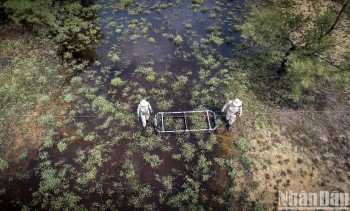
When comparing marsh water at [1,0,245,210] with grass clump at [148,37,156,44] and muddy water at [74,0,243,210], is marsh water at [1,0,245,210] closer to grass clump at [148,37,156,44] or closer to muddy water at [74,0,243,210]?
muddy water at [74,0,243,210]

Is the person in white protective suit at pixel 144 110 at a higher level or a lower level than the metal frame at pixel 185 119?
higher

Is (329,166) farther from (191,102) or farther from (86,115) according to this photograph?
(86,115)

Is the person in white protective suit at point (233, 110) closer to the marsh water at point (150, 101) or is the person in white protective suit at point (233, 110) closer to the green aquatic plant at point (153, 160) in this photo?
the marsh water at point (150, 101)

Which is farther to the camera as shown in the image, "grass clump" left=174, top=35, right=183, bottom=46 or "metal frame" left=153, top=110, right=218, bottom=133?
"grass clump" left=174, top=35, right=183, bottom=46

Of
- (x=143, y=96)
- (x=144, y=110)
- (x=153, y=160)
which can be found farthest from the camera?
(x=143, y=96)

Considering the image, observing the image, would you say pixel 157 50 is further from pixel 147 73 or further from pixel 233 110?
pixel 233 110

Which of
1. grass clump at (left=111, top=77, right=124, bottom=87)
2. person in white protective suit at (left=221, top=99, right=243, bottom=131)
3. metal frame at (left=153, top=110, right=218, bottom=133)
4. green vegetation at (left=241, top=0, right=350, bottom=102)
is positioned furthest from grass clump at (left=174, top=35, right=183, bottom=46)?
person in white protective suit at (left=221, top=99, right=243, bottom=131)

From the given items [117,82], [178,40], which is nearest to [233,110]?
[117,82]

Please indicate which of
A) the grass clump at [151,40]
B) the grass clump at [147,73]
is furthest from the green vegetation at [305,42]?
the grass clump at [151,40]

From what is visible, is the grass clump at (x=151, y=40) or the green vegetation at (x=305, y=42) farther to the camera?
the grass clump at (x=151, y=40)
